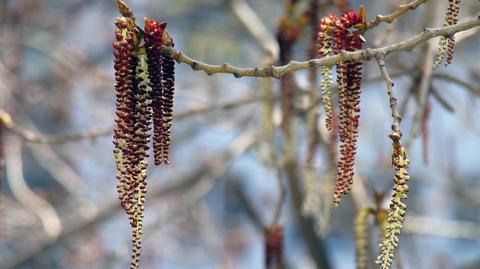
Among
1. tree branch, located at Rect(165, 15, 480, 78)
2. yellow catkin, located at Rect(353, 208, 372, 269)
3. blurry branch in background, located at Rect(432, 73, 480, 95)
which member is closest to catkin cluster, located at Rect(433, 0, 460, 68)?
tree branch, located at Rect(165, 15, 480, 78)

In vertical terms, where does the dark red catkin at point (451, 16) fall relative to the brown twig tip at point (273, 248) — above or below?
above

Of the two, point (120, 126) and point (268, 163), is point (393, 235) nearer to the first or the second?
point (120, 126)

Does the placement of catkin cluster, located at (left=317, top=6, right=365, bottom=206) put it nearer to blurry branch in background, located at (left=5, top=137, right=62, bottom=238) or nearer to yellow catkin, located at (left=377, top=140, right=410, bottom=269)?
yellow catkin, located at (left=377, top=140, right=410, bottom=269)

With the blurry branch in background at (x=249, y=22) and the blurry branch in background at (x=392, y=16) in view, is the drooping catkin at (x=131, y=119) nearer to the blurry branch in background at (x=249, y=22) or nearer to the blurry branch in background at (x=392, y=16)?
the blurry branch in background at (x=392, y=16)

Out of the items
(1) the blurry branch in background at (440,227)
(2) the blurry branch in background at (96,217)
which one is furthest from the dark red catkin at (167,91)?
(1) the blurry branch in background at (440,227)

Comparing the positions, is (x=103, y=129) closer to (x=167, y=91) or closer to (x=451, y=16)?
(x=167, y=91)

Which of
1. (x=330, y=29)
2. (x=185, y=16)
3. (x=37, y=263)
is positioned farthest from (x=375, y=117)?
(x=330, y=29)

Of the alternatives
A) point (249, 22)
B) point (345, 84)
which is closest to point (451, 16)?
point (345, 84)
